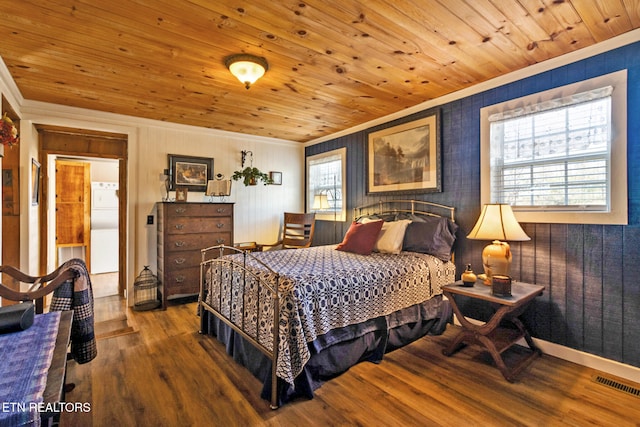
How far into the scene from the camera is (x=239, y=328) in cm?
235

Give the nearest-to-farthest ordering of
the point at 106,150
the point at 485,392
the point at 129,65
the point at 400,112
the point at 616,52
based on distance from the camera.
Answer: the point at 485,392
the point at 616,52
the point at 129,65
the point at 400,112
the point at 106,150

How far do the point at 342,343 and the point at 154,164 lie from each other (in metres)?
3.38

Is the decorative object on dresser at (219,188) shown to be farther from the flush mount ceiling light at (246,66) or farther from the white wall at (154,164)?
the flush mount ceiling light at (246,66)

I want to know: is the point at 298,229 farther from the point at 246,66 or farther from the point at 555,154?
the point at 555,154

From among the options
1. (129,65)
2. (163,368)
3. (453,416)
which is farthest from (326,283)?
(129,65)

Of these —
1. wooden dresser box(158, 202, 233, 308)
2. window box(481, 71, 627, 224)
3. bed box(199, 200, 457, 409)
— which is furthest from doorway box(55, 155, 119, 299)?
window box(481, 71, 627, 224)

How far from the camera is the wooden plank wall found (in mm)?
2148

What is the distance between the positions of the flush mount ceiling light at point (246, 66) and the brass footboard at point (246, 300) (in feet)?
4.67

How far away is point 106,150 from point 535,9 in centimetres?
486

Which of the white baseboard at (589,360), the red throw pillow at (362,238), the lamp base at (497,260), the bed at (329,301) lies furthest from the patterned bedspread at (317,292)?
the white baseboard at (589,360)

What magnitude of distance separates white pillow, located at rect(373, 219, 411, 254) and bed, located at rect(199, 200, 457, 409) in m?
0.01

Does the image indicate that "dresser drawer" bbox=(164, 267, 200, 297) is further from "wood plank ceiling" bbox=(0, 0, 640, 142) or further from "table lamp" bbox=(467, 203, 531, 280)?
"table lamp" bbox=(467, 203, 531, 280)

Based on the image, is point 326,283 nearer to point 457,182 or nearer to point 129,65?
point 457,182

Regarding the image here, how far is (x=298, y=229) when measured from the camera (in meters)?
4.84
